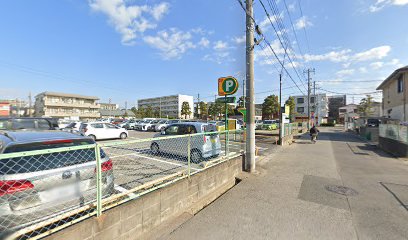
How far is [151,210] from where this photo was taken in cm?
310

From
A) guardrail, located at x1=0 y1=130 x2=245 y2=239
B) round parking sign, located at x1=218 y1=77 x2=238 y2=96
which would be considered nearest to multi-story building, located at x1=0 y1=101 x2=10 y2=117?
round parking sign, located at x1=218 y1=77 x2=238 y2=96

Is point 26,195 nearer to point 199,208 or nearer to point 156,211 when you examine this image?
point 156,211

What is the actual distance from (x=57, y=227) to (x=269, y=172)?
620 centimetres

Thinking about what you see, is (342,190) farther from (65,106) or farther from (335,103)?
(335,103)

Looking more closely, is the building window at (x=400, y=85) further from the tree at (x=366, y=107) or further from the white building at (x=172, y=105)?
the white building at (x=172, y=105)

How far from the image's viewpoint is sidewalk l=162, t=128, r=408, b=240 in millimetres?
3107

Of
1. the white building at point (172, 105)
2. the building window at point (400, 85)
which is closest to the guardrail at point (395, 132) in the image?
the building window at point (400, 85)

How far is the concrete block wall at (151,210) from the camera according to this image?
2.30 m

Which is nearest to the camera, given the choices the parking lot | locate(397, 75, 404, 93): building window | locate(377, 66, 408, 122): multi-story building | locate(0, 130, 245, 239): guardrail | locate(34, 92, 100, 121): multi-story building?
locate(0, 130, 245, 239): guardrail

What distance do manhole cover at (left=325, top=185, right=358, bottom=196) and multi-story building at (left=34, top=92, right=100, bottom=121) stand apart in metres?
61.5

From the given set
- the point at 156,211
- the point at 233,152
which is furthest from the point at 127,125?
the point at 156,211

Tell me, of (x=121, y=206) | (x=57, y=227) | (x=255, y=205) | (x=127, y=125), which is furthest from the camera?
(x=127, y=125)

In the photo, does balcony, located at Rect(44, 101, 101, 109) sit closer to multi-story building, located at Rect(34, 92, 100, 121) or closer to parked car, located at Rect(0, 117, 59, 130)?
multi-story building, located at Rect(34, 92, 100, 121)

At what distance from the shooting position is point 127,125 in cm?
2725
